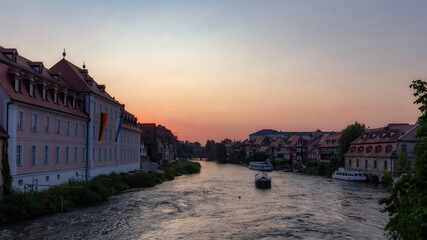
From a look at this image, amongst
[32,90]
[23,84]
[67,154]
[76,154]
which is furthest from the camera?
[76,154]

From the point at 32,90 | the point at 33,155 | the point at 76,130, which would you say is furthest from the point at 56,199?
the point at 76,130

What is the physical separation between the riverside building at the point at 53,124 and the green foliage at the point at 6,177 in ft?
2.89

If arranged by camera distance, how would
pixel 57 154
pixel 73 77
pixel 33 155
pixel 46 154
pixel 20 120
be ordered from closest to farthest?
pixel 20 120
pixel 33 155
pixel 46 154
pixel 57 154
pixel 73 77

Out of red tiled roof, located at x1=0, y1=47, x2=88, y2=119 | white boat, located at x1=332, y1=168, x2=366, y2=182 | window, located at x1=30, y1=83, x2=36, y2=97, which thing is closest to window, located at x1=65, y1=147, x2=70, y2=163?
red tiled roof, located at x1=0, y1=47, x2=88, y2=119

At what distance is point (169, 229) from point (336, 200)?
70.6 feet

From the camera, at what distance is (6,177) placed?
25094 mm

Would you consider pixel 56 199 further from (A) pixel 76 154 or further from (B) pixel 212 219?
(B) pixel 212 219

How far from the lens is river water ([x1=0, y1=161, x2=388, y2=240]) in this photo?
72.9ft

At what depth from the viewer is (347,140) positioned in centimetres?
7562

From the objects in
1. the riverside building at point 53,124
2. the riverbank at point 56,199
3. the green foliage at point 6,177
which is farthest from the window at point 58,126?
the green foliage at point 6,177

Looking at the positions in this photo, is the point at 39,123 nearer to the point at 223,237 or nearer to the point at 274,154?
the point at 223,237

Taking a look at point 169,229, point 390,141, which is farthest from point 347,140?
point 169,229

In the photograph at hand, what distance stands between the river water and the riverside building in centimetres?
516

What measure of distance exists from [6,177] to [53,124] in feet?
28.3
